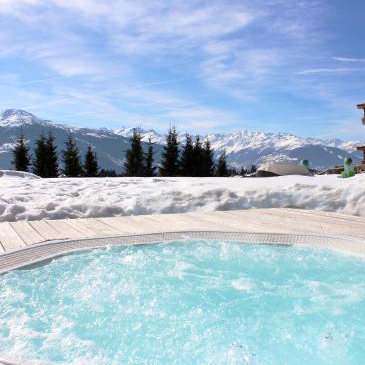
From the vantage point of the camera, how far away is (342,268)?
10.1 feet

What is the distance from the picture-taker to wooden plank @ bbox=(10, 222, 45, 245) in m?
3.38

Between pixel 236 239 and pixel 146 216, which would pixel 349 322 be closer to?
pixel 236 239

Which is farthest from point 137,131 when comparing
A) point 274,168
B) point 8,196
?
point 8,196

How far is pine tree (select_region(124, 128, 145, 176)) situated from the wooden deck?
27.9 metres

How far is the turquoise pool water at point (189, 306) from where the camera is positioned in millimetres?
1972

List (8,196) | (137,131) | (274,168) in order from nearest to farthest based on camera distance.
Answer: (8,196)
(274,168)
(137,131)

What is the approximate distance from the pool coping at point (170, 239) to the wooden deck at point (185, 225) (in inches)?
5.1

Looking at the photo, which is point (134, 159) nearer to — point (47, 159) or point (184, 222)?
point (47, 159)

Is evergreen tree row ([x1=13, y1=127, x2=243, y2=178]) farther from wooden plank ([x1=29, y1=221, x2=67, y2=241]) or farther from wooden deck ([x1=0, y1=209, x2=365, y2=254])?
wooden plank ([x1=29, y1=221, x2=67, y2=241])

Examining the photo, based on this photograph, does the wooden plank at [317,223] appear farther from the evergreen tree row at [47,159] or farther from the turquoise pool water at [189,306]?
the evergreen tree row at [47,159]

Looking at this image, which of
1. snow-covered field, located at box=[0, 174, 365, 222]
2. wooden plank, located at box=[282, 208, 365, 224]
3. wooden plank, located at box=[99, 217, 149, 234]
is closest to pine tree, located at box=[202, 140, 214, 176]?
snow-covered field, located at box=[0, 174, 365, 222]

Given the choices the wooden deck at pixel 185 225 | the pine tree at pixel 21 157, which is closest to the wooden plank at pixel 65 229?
the wooden deck at pixel 185 225

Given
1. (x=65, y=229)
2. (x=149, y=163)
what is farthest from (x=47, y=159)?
(x=65, y=229)

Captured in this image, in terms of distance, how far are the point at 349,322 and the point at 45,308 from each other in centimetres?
180
